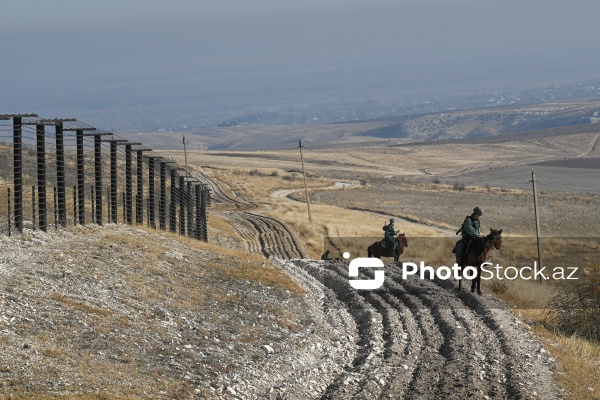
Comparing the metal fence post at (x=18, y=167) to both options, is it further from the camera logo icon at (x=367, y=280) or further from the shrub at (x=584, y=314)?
the shrub at (x=584, y=314)

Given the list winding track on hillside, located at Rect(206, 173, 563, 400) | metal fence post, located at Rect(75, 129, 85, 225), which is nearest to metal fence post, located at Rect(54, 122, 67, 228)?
metal fence post, located at Rect(75, 129, 85, 225)

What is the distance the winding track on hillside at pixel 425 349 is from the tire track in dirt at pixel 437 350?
0.02 metres

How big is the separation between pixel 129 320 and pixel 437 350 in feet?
18.6

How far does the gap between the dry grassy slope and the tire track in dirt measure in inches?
55.0

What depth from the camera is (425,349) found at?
19.5 metres

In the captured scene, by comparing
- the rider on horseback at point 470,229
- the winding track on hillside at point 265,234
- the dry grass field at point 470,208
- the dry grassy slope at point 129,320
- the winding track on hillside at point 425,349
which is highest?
the rider on horseback at point 470,229

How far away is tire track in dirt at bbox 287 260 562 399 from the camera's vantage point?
16422mm

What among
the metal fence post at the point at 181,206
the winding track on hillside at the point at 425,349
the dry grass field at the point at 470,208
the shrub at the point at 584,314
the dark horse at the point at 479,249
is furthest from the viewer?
the metal fence post at the point at 181,206

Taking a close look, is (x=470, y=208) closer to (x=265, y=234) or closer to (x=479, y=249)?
(x=265, y=234)

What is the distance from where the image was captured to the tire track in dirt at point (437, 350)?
647 inches

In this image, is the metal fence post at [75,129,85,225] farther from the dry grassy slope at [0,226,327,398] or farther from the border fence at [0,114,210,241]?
the dry grassy slope at [0,226,327,398]

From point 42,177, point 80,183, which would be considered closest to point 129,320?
point 42,177

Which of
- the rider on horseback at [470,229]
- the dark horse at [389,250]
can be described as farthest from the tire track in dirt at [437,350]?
the dark horse at [389,250]

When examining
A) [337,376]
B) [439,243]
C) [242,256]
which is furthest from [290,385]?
[439,243]
